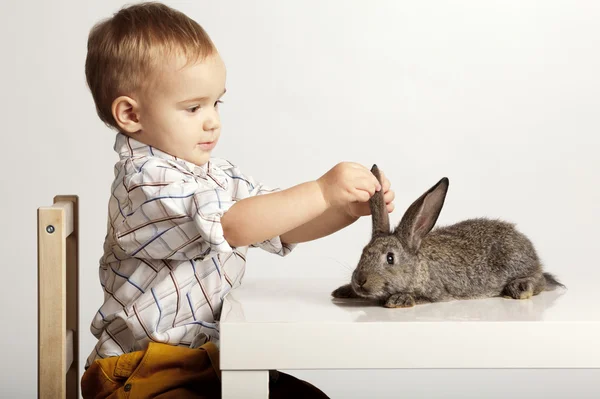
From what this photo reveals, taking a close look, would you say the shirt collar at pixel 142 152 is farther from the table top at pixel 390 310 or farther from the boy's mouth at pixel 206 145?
the table top at pixel 390 310

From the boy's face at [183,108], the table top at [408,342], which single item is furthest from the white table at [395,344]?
the boy's face at [183,108]

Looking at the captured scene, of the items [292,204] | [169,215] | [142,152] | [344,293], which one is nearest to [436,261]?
[344,293]

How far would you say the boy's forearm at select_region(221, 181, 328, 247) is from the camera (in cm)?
186

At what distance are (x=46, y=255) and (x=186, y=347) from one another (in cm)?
33

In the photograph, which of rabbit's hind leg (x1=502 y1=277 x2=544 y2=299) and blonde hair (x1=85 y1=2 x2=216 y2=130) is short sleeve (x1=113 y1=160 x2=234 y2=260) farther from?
rabbit's hind leg (x1=502 y1=277 x2=544 y2=299)

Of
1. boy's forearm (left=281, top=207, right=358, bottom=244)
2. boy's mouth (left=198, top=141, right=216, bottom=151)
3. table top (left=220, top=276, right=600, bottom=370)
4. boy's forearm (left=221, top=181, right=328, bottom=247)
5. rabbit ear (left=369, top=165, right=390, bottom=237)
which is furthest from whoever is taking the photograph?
boy's forearm (left=281, top=207, right=358, bottom=244)

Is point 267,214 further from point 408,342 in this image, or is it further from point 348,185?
point 408,342

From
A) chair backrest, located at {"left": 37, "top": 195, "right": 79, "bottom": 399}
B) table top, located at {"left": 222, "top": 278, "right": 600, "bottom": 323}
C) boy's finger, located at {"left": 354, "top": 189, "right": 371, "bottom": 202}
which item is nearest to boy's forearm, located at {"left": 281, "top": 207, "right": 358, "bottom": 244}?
table top, located at {"left": 222, "top": 278, "right": 600, "bottom": 323}

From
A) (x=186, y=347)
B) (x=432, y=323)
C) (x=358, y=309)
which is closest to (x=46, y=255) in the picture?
(x=186, y=347)

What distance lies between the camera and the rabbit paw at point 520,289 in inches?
79.4

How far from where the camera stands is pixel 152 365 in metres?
1.90

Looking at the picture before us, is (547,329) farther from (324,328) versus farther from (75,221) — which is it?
(75,221)

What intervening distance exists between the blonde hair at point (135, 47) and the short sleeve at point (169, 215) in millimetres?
206

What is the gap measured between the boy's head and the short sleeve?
0.11 metres
